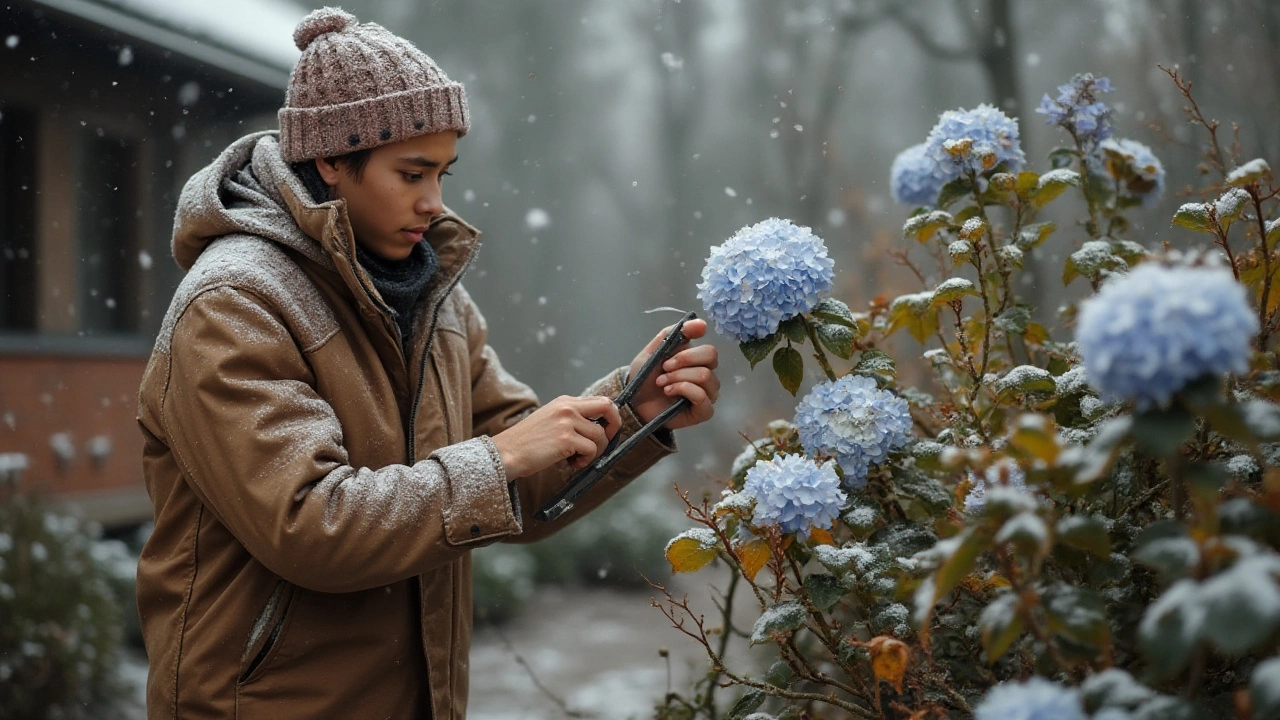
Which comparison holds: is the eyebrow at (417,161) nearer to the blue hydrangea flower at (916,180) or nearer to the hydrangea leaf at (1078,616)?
the blue hydrangea flower at (916,180)

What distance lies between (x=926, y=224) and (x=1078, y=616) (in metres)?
0.92

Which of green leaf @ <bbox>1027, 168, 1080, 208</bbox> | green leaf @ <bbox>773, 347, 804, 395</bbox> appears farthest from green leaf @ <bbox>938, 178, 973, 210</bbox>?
green leaf @ <bbox>773, 347, 804, 395</bbox>

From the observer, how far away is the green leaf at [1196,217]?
4.81ft

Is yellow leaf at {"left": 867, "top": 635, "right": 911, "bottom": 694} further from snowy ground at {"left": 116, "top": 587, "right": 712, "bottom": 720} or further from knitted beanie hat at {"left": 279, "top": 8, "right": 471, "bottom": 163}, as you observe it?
snowy ground at {"left": 116, "top": 587, "right": 712, "bottom": 720}

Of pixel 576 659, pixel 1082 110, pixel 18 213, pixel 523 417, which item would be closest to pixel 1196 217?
pixel 1082 110

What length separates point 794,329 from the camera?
1529 mm

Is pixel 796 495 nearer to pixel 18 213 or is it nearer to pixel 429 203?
pixel 429 203

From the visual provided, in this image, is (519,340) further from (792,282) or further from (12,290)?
(792,282)

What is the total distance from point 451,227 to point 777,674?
1071 mm

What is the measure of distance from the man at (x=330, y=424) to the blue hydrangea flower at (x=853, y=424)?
0.91 ft

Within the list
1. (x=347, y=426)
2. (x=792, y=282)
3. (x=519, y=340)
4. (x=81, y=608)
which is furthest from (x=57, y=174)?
(x=792, y=282)

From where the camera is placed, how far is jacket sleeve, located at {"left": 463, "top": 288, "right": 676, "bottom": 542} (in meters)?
1.89

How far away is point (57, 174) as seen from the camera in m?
5.92

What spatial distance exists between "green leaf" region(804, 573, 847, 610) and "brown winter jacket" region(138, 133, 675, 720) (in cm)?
46
